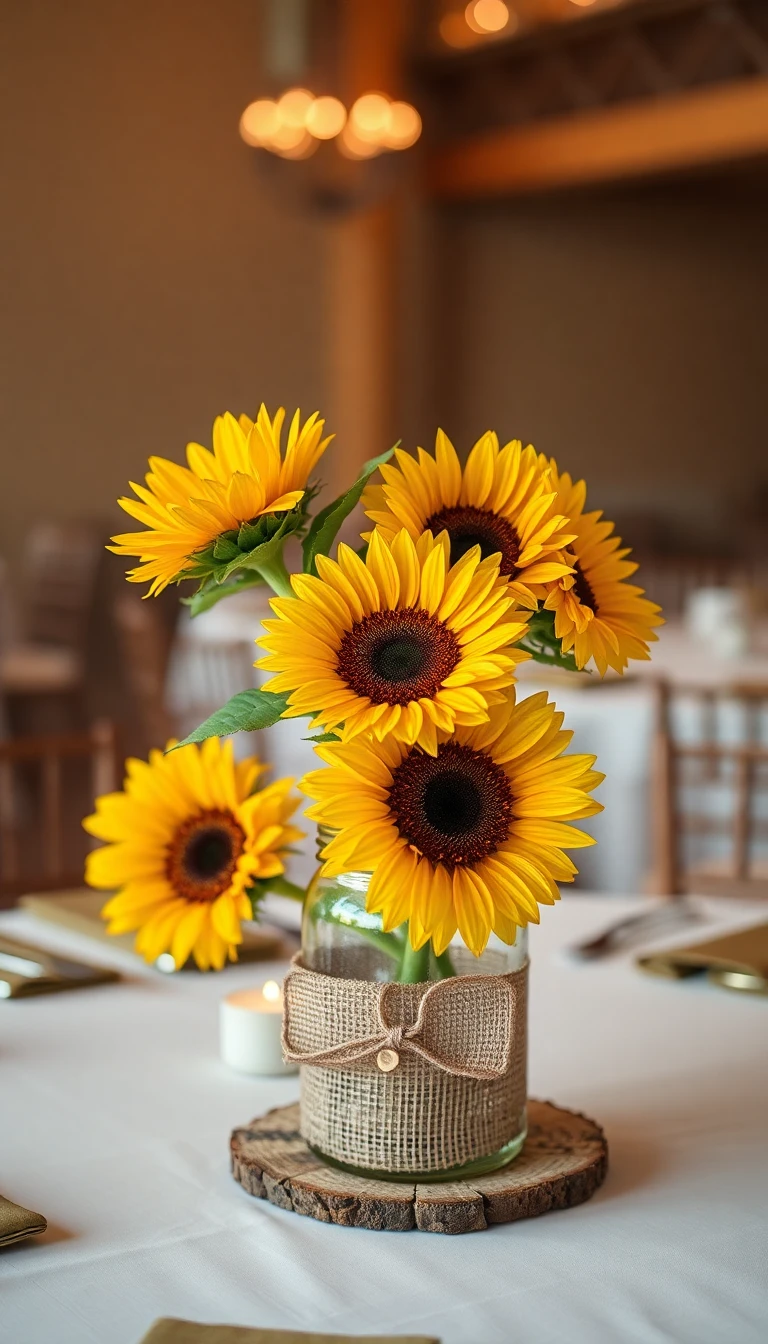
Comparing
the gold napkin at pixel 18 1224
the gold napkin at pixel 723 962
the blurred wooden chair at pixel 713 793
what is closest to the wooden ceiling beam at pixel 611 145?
the blurred wooden chair at pixel 713 793

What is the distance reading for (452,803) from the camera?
2.57ft

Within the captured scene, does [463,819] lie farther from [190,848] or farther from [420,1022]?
[190,848]

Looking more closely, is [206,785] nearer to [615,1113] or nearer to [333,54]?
[615,1113]

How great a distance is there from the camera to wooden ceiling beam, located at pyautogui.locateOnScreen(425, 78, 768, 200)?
6223mm

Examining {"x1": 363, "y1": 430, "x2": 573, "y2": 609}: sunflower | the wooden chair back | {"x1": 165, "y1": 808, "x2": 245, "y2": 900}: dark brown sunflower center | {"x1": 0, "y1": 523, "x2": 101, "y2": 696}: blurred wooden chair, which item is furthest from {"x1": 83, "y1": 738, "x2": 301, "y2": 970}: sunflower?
the wooden chair back

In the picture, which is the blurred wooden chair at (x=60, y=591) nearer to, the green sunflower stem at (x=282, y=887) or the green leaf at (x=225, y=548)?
the green sunflower stem at (x=282, y=887)

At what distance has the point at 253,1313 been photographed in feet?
2.39

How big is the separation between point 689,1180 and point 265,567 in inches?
17.4

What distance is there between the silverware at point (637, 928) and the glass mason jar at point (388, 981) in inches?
19.1

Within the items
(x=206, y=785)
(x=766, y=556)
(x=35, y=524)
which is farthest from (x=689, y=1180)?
(x=766, y=556)

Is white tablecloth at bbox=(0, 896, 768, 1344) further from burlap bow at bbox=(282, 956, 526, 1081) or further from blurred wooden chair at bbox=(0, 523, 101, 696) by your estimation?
blurred wooden chair at bbox=(0, 523, 101, 696)

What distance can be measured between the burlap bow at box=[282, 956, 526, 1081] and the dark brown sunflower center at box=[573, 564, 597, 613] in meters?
0.21

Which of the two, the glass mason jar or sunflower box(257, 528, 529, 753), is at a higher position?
sunflower box(257, 528, 529, 753)

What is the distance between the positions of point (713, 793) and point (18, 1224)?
240cm
